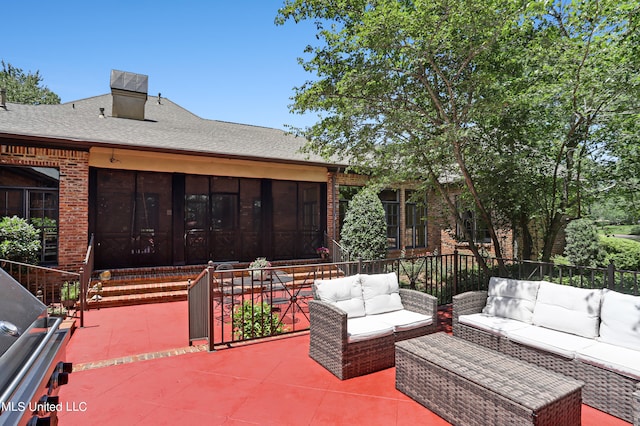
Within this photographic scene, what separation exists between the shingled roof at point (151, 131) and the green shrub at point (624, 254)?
1067 centimetres

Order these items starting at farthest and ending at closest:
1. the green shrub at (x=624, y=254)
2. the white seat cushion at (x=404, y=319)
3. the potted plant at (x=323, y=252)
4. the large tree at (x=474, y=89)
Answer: the green shrub at (x=624, y=254) < the potted plant at (x=323, y=252) < the large tree at (x=474, y=89) < the white seat cushion at (x=404, y=319)

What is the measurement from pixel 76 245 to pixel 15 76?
28625 mm

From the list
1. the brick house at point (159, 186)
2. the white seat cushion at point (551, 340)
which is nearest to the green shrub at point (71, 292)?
the brick house at point (159, 186)

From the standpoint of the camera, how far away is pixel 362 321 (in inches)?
160

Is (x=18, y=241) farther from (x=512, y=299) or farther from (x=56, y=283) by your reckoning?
(x=512, y=299)

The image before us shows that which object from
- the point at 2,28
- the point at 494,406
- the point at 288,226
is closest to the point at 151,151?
the point at 288,226

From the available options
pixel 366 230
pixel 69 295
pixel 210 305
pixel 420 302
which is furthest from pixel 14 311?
pixel 366 230

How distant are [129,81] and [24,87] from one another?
75.8 feet

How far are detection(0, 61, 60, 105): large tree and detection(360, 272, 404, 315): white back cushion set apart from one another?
3065cm

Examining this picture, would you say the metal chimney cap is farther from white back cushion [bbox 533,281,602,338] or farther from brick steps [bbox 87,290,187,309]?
white back cushion [bbox 533,281,602,338]

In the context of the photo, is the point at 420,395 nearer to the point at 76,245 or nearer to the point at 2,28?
the point at 76,245

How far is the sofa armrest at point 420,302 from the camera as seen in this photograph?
4270 millimetres

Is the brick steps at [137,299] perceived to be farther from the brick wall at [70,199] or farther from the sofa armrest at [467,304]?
the sofa armrest at [467,304]

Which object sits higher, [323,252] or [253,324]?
[323,252]
